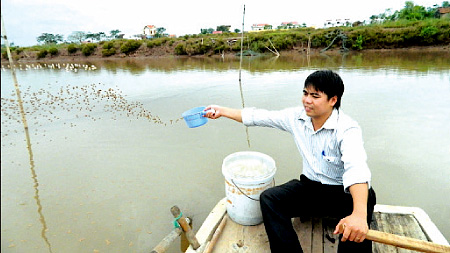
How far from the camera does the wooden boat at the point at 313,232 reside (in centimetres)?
195

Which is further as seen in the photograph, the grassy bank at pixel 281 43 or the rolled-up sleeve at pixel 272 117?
the grassy bank at pixel 281 43

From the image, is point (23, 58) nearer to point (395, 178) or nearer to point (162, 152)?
point (162, 152)

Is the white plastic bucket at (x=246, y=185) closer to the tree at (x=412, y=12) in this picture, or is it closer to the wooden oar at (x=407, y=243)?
the wooden oar at (x=407, y=243)

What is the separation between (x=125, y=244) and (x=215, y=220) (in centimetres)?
109

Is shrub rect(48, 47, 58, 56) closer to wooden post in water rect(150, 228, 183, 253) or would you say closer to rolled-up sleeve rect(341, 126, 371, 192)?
wooden post in water rect(150, 228, 183, 253)

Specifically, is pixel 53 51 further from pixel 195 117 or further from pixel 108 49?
pixel 195 117

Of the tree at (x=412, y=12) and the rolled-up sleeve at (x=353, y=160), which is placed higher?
the tree at (x=412, y=12)

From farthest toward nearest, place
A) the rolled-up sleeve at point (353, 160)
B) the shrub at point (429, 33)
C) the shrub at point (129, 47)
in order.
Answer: the shrub at point (129, 47) < the shrub at point (429, 33) < the rolled-up sleeve at point (353, 160)

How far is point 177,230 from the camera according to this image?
206cm

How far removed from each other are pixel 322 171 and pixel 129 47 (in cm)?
2994

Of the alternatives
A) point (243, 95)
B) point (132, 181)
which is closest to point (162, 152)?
point (132, 181)

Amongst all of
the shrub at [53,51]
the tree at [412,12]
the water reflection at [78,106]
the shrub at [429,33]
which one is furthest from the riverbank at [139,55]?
the water reflection at [78,106]

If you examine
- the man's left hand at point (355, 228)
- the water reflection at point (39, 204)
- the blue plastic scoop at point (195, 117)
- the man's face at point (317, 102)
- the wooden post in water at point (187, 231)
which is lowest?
the water reflection at point (39, 204)

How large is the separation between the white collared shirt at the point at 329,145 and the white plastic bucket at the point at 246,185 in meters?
0.33
